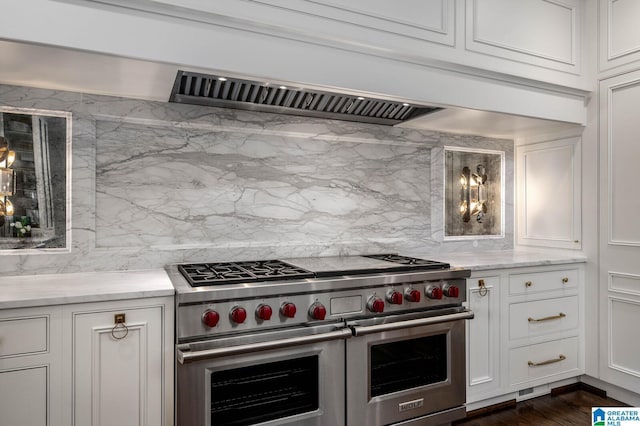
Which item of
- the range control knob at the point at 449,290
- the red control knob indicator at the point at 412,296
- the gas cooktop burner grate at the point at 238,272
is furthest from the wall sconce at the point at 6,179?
the range control knob at the point at 449,290

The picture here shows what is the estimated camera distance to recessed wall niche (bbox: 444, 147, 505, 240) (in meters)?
3.06

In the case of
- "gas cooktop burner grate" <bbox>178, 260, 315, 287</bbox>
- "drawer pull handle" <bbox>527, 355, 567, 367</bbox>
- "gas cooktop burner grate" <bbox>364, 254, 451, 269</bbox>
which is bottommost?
"drawer pull handle" <bbox>527, 355, 567, 367</bbox>

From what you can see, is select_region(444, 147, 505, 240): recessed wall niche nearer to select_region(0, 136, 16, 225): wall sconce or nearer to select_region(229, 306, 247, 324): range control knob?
select_region(229, 306, 247, 324): range control knob

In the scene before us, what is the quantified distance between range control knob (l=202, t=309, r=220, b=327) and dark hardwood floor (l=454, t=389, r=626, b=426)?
1.63 meters

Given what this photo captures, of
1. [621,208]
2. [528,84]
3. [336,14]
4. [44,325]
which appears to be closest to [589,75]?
[528,84]

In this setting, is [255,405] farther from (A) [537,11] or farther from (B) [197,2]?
(A) [537,11]

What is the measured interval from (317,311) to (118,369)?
82 cm

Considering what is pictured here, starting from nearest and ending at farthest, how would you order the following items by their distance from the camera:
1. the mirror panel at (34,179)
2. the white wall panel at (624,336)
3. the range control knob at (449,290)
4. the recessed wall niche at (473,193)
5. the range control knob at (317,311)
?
the range control knob at (317,311), the mirror panel at (34,179), the range control knob at (449,290), the white wall panel at (624,336), the recessed wall niche at (473,193)

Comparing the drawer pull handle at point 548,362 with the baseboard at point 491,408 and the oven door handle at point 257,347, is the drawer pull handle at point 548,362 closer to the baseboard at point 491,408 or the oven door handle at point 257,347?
the baseboard at point 491,408

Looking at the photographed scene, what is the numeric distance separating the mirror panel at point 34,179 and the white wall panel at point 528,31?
7.34 feet

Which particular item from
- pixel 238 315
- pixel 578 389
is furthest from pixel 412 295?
pixel 578 389

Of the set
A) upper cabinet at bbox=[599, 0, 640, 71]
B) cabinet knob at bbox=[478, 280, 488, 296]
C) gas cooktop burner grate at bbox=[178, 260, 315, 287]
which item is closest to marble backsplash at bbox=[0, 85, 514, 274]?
gas cooktop burner grate at bbox=[178, 260, 315, 287]

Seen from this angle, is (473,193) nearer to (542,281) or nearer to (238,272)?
(542,281)

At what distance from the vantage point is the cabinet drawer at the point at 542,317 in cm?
257
